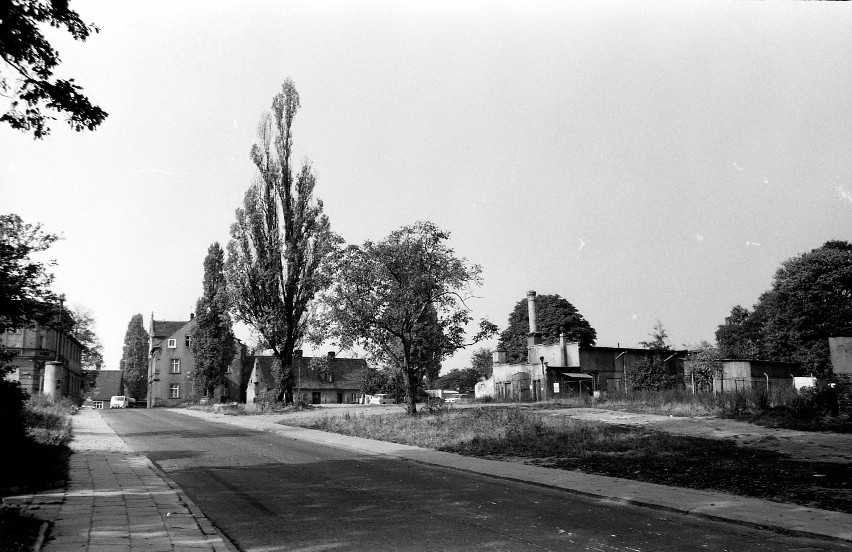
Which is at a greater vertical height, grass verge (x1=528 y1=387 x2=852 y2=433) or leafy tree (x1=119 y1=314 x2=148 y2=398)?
leafy tree (x1=119 y1=314 x2=148 y2=398)

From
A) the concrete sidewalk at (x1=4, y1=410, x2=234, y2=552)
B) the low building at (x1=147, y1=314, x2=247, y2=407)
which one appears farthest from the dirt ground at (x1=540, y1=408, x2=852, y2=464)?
the low building at (x1=147, y1=314, x2=247, y2=407)

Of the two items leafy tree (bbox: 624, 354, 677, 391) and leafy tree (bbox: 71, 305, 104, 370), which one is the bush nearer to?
leafy tree (bbox: 624, 354, 677, 391)

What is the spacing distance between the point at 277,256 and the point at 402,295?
16980 mm

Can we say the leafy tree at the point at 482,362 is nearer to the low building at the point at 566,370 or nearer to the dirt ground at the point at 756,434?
the low building at the point at 566,370

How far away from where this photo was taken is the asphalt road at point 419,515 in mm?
6770

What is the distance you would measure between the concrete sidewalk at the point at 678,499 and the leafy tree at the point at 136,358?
383 ft

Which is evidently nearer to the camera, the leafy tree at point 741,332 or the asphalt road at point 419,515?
the asphalt road at point 419,515

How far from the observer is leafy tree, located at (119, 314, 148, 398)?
117m

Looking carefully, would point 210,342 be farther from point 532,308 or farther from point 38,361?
point 532,308

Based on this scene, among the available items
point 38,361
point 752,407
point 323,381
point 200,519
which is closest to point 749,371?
point 752,407

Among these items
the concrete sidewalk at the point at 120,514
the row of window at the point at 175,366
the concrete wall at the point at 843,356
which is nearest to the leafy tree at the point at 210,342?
the row of window at the point at 175,366

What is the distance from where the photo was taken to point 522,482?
11516 millimetres

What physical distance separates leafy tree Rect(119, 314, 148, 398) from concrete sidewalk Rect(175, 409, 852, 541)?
116802 millimetres

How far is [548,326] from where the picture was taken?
3142 inches
